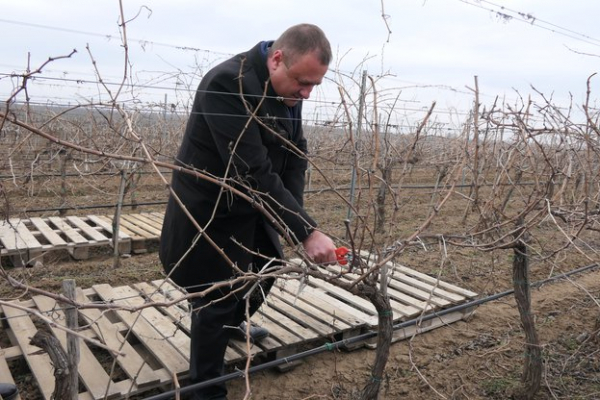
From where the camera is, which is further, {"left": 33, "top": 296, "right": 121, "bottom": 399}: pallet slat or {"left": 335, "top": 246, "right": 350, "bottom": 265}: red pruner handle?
{"left": 33, "top": 296, "right": 121, "bottom": 399}: pallet slat

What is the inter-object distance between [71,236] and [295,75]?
12.5ft

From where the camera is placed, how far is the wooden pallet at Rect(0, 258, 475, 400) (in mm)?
2473

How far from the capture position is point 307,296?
12.3 ft

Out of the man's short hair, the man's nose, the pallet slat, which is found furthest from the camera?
the pallet slat

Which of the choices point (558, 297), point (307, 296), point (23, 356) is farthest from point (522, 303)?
point (23, 356)

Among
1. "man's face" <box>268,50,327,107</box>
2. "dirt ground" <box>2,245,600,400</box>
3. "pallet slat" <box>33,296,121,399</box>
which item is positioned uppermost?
"man's face" <box>268,50,327,107</box>

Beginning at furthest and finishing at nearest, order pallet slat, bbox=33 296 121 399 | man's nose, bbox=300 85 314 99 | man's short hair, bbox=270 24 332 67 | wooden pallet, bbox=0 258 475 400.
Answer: wooden pallet, bbox=0 258 475 400, pallet slat, bbox=33 296 121 399, man's nose, bbox=300 85 314 99, man's short hair, bbox=270 24 332 67

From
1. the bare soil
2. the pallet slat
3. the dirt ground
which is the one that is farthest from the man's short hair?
the pallet slat

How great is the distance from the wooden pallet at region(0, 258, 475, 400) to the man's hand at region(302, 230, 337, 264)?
0.19m

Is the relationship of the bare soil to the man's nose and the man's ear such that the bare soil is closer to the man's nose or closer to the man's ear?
the man's nose

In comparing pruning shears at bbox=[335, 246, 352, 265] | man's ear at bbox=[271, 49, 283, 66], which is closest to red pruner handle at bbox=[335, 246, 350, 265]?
pruning shears at bbox=[335, 246, 352, 265]

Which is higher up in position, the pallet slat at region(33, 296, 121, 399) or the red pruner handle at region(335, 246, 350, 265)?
the red pruner handle at region(335, 246, 350, 265)

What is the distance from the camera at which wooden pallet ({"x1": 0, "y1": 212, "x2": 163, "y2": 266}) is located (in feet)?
14.6

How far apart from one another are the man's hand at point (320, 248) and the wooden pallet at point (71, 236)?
10.5ft
